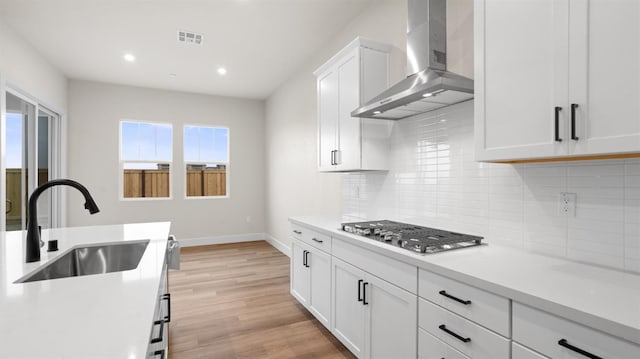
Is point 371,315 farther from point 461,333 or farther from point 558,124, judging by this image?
point 558,124

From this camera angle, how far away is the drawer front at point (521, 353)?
3.54 ft

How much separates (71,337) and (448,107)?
2232 mm

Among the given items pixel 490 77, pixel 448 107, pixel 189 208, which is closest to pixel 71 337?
pixel 490 77

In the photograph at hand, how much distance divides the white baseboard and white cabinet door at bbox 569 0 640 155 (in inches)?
223

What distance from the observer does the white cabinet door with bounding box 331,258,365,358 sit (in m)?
2.08

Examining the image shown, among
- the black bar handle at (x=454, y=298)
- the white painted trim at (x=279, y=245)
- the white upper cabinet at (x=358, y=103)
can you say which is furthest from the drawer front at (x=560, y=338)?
the white painted trim at (x=279, y=245)

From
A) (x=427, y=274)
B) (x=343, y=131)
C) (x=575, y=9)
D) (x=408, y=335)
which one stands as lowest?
(x=408, y=335)

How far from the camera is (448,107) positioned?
215 centimetres

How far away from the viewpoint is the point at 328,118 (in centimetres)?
303

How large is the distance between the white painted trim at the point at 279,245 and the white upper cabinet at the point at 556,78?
4.05m

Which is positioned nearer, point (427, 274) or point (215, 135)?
point (427, 274)

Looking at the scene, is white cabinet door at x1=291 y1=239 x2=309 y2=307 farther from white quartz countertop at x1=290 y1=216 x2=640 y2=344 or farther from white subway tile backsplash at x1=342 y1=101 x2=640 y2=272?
white quartz countertop at x1=290 y1=216 x2=640 y2=344

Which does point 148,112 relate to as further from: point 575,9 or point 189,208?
point 575,9

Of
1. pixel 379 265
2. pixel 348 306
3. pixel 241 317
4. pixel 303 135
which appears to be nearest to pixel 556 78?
pixel 379 265
